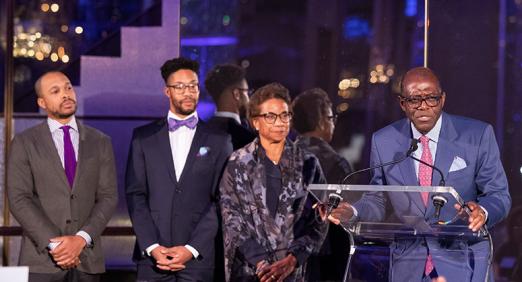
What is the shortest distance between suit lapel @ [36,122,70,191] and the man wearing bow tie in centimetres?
38

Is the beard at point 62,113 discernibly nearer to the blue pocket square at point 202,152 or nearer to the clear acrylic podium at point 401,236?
the blue pocket square at point 202,152

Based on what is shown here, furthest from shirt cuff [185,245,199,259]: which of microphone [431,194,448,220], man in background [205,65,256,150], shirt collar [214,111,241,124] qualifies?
microphone [431,194,448,220]

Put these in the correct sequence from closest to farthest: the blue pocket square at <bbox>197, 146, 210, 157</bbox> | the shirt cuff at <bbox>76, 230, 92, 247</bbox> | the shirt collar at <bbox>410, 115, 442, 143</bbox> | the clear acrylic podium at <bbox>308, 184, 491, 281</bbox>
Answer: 1. the clear acrylic podium at <bbox>308, 184, 491, 281</bbox>
2. the shirt collar at <bbox>410, 115, 442, 143</bbox>
3. the shirt cuff at <bbox>76, 230, 92, 247</bbox>
4. the blue pocket square at <bbox>197, 146, 210, 157</bbox>

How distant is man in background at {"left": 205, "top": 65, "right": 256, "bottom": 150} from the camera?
6363 mm

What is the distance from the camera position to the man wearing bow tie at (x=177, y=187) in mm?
5371

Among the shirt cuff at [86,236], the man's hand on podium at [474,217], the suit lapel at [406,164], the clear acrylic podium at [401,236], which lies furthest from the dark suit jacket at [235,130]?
the man's hand on podium at [474,217]

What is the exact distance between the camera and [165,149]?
5.54 m

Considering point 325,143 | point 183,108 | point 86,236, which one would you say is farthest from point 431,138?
point 86,236

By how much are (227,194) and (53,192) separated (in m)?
1.03

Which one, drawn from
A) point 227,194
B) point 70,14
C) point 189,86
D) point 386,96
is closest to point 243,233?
point 227,194

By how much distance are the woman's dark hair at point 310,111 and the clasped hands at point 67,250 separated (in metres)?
1.84

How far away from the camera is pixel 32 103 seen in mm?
6695

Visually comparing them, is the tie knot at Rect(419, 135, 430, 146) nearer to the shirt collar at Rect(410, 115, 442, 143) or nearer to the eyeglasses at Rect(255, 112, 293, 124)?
the shirt collar at Rect(410, 115, 442, 143)

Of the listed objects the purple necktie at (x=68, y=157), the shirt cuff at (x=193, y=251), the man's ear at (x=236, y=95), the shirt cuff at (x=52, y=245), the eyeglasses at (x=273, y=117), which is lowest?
the shirt cuff at (x=193, y=251)
